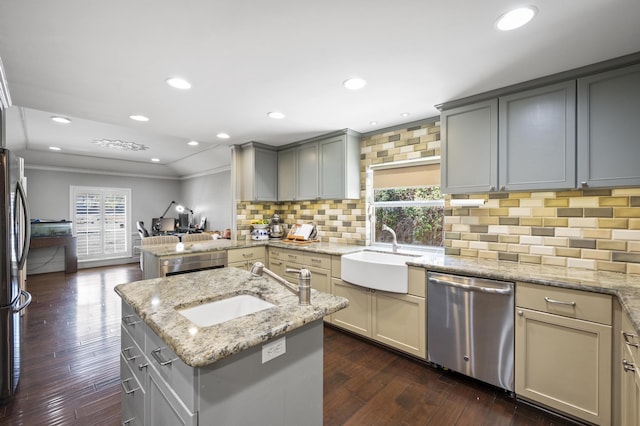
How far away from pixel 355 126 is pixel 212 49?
1881mm

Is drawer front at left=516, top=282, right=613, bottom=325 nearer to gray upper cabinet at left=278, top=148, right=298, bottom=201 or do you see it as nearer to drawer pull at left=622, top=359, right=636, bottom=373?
drawer pull at left=622, top=359, right=636, bottom=373

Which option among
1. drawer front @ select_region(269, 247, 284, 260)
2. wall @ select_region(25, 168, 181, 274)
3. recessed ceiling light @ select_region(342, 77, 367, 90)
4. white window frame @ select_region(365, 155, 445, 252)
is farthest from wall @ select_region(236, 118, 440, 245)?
wall @ select_region(25, 168, 181, 274)

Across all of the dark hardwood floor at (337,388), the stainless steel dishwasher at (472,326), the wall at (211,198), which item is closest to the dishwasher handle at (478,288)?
the stainless steel dishwasher at (472,326)

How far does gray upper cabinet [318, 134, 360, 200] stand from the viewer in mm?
3373

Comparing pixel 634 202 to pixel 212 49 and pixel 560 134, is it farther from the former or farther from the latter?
pixel 212 49

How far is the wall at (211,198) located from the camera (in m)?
6.46

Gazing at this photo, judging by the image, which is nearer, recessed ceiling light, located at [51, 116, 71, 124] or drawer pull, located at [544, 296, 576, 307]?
drawer pull, located at [544, 296, 576, 307]

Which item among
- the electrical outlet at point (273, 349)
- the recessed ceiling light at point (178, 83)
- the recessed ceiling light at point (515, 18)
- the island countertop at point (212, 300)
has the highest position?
the recessed ceiling light at point (178, 83)

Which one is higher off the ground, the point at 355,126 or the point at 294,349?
the point at 355,126

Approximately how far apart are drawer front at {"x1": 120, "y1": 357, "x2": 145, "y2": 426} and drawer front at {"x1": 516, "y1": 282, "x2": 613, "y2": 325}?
7.43ft

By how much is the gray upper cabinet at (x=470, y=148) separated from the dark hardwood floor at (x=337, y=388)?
159 cm

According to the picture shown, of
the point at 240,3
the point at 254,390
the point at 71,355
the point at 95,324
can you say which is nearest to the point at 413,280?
the point at 254,390

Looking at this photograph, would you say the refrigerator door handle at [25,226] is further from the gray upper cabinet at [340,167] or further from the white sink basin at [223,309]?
the gray upper cabinet at [340,167]

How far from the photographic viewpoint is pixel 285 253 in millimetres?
3539
